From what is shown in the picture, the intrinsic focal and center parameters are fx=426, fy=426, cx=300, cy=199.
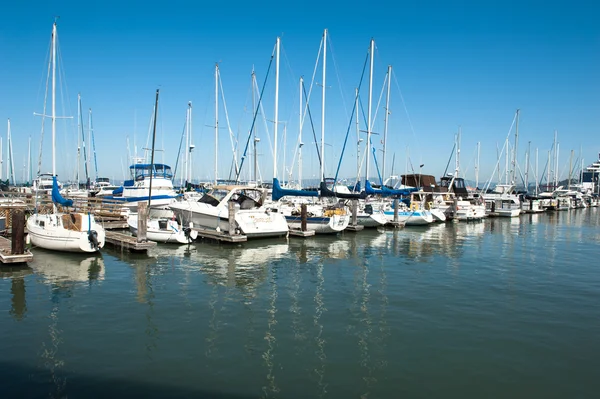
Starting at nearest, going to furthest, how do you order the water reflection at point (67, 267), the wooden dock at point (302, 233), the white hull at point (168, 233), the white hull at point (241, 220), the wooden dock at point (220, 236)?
the water reflection at point (67, 267) → the white hull at point (168, 233) → the wooden dock at point (220, 236) → the white hull at point (241, 220) → the wooden dock at point (302, 233)

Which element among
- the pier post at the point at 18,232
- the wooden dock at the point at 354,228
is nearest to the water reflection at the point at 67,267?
the pier post at the point at 18,232

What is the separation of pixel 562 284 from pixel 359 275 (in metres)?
7.64

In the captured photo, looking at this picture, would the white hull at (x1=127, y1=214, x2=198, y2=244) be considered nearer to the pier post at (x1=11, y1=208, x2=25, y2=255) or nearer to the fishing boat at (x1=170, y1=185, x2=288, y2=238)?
the fishing boat at (x1=170, y1=185, x2=288, y2=238)

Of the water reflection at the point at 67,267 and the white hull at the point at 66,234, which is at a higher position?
the white hull at the point at 66,234

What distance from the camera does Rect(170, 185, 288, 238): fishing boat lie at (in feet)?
84.9

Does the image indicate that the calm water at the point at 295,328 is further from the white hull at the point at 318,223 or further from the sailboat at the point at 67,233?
the white hull at the point at 318,223

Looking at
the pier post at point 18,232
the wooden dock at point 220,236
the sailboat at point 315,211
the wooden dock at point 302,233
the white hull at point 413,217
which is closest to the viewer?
the pier post at point 18,232

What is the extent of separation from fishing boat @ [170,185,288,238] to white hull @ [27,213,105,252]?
6947 mm

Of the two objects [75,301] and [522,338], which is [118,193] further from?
[522,338]

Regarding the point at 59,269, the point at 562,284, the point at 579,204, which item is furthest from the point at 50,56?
the point at 579,204

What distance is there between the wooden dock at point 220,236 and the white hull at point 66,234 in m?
6.57

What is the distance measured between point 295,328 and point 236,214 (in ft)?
51.2

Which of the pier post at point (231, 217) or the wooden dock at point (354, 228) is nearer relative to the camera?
the pier post at point (231, 217)

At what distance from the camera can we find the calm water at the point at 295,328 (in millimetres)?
7918
